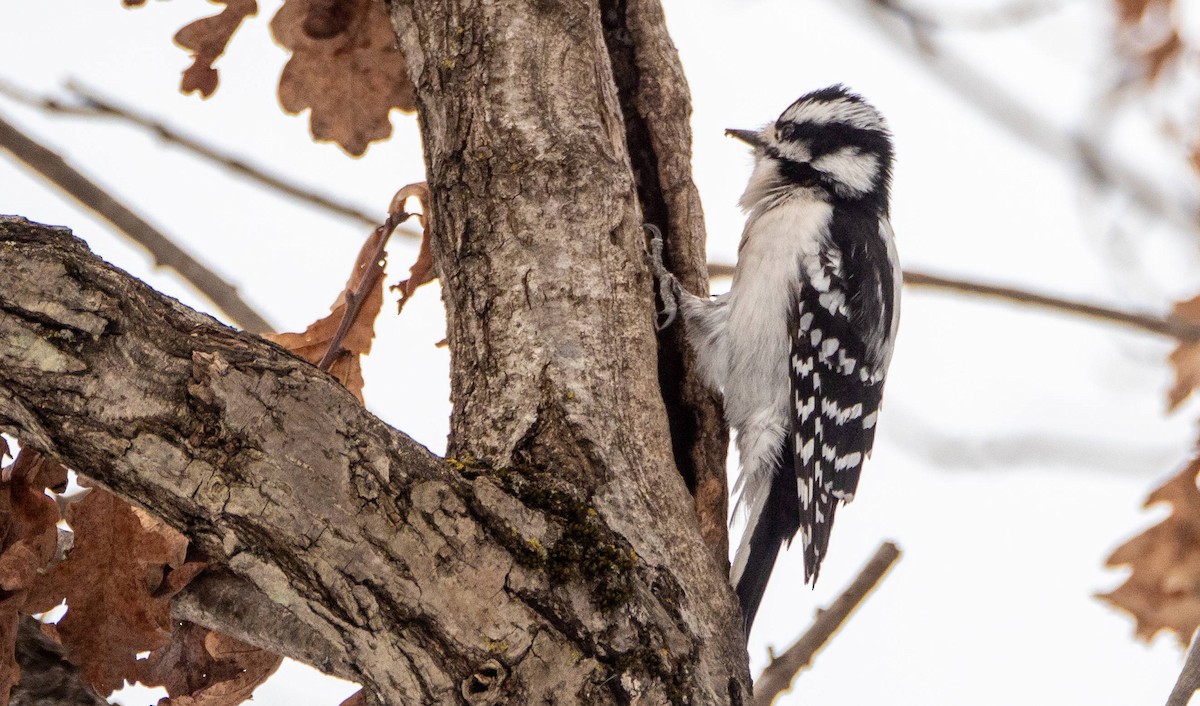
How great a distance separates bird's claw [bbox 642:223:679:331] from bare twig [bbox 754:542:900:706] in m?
0.91

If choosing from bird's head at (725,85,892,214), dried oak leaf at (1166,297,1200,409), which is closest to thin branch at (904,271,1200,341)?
dried oak leaf at (1166,297,1200,409)

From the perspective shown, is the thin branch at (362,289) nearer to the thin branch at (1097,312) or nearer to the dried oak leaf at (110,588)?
the dried oak leaf at (110,588)

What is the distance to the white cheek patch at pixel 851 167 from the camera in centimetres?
444

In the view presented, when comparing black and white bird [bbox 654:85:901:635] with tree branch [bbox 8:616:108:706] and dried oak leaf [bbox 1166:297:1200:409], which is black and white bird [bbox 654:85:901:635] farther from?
tree branch [bbox 8:616:108:706]

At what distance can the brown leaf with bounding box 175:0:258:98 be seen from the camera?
10.8 feet

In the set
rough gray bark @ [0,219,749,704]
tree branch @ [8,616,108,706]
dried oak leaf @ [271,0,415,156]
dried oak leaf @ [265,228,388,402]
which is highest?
dried oak leaf @ [271,0,415,156]

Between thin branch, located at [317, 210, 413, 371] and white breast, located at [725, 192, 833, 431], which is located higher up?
white breast, located at [725, 192, 833, 431]

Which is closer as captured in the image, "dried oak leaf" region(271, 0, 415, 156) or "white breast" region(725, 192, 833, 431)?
"dried oak leaf" region(271, 0, 415, 156)

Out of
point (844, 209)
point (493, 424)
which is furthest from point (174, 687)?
point (844, 209)

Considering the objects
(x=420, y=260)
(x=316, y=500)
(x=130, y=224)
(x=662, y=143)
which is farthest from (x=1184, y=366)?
(x=130, y=224)

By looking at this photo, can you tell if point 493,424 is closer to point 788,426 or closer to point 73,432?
point 73,432

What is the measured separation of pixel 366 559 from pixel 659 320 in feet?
5.06

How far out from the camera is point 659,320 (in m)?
3.21

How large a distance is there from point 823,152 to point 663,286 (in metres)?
1.62
